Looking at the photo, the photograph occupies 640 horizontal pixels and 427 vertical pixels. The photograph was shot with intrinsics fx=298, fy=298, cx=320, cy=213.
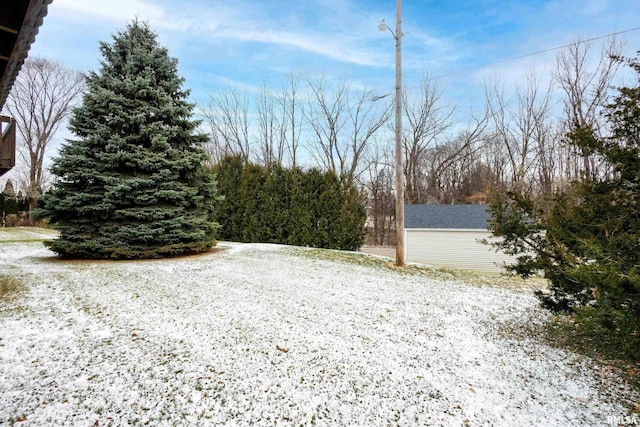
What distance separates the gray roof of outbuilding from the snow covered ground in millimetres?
8047

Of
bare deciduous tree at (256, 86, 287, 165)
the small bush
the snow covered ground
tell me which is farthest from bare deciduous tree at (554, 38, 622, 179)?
the small bush

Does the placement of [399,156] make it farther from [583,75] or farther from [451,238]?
[583,75]

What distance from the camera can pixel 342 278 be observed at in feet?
20.2

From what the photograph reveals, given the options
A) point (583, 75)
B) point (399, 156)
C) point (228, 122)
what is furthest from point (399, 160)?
point (228, 122)

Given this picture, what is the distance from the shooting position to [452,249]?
12578mm

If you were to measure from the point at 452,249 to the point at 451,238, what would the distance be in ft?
1.53

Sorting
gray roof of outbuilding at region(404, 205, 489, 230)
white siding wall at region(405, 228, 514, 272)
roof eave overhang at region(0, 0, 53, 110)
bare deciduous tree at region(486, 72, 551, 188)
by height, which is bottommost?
white siding wall at region(405, 228, 514, 272)

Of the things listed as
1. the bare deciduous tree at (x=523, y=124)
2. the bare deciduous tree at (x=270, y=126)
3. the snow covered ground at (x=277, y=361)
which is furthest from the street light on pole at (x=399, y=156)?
the bare deciduous tree at (x=523, y=124)

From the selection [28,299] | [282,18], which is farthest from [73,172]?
[282,18]

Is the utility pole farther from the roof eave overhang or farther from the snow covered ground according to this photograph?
the roof eave overhang

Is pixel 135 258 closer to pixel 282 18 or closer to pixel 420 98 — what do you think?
pixel 282 18

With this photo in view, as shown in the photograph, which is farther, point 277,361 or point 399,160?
point 399,160

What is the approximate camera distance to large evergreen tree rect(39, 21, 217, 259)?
23.5ft

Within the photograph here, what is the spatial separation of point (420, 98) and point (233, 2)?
14796 mm
